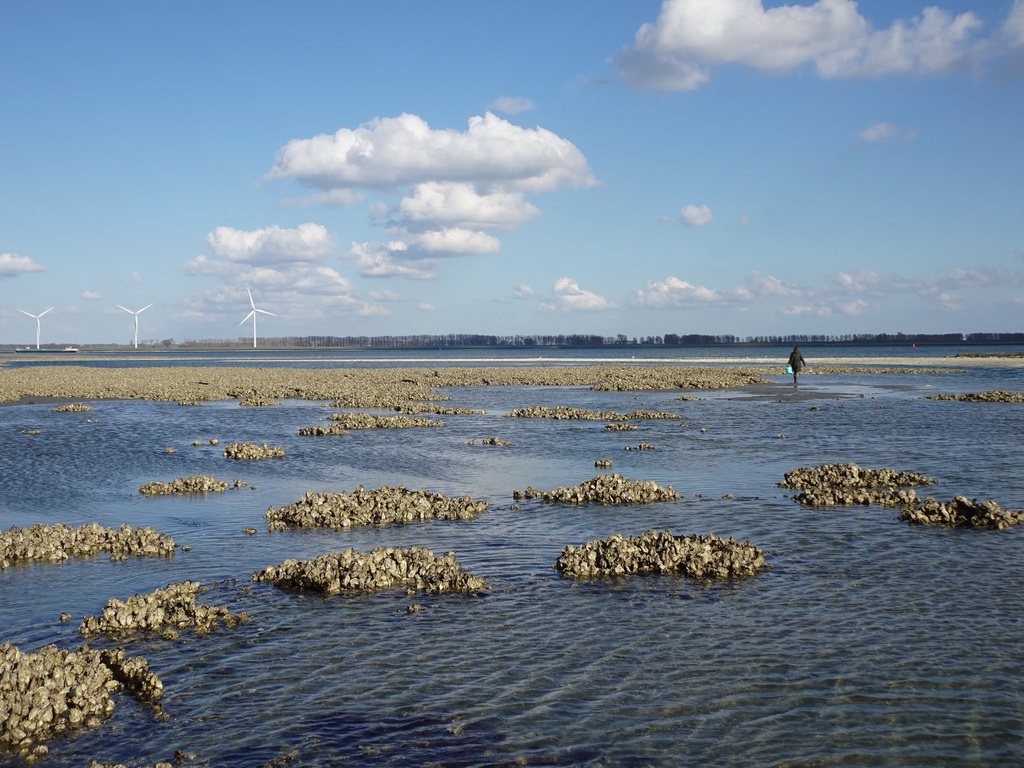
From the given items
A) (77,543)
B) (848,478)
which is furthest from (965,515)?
(77,543)

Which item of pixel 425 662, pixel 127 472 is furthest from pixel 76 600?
pixel 127 472

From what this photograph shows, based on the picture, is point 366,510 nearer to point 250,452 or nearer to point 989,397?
point 250,452

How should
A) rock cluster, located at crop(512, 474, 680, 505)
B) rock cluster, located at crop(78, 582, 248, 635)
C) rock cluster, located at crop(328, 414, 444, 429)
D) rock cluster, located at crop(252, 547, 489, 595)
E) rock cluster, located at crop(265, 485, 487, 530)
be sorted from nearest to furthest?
rock cluster, located at crop(78, 582, 248, 635), rock cluster, located at crop(252, 547, 489, 595), rock cluster, located at crop(265, 485, 487, 530), rock cluster, located at crop(512, 474, 680, 505), rock cluster, located at crop(328, 414, 444, 429)

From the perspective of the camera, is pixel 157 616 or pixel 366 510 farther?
pixel 366 510

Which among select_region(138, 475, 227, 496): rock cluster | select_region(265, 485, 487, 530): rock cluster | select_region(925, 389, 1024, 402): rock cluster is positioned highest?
select_region(925, 389, 1024, 402): rock cluster

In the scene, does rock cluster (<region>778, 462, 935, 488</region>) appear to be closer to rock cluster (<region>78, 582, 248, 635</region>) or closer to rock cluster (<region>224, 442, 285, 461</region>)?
rock cluster (<region>78, 582, 248, 635</region>)

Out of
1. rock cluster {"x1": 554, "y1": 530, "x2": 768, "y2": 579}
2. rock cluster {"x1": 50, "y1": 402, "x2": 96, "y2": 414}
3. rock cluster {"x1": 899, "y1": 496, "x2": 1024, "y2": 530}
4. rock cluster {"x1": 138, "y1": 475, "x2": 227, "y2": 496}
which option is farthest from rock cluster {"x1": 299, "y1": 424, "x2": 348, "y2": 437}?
rock cluster {"x1": 899, "y1": 496, "x2": 1024, "y2": 530}

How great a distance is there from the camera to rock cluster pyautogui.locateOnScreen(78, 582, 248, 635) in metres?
12.5

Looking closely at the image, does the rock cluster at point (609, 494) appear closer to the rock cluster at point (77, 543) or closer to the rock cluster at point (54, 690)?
the rock cluster at point (77, 543)

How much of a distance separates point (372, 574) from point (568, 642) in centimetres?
422

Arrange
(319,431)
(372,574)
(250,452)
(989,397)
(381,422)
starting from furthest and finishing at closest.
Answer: (989,397), (381,422), (319,431), (250,452), (372,574)

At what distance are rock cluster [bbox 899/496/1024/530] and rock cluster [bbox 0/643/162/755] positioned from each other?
654 inches

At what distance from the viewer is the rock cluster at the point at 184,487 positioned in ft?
80.7

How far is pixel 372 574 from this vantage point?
14.8m
